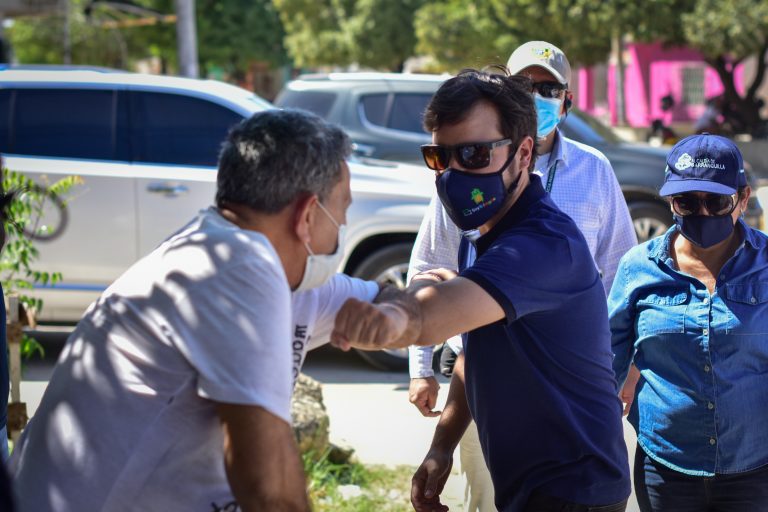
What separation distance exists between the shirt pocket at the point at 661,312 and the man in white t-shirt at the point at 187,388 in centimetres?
159

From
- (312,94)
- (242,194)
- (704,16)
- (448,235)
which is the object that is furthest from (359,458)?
(704,16)

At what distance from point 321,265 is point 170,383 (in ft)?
1.47

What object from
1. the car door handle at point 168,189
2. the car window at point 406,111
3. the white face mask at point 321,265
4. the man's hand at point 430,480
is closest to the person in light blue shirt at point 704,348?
the man's hand at point 430,480

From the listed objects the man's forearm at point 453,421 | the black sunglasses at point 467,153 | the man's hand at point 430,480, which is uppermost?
the black sunglasses at point 467,153

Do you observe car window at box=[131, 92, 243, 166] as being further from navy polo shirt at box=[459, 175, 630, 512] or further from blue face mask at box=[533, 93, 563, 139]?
navy polo shirt at box=[459, 175, 630, 512]

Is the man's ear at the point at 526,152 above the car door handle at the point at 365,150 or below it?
above

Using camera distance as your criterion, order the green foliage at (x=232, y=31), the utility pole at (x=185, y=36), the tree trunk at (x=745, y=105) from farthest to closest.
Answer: the green foliage at (x=232, y=31) → the tree trunk at (x=745, y=105) → the utility pole at (x=185, y=36)

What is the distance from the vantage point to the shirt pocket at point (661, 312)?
3199 mm

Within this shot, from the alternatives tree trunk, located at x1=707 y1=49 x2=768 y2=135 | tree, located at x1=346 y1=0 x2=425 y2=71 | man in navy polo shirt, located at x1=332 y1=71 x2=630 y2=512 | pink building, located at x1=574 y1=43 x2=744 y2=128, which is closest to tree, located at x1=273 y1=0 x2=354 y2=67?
tree, located at x1=346 y1=0 x2=425 y2=71

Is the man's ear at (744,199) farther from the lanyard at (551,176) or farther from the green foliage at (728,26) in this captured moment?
the green foliage at (728,26)

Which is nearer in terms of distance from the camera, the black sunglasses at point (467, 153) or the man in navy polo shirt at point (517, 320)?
the man in navy polo shirt at point (517, 320)

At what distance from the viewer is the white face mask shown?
2.20 meters

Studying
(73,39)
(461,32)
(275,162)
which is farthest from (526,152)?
(73,39)

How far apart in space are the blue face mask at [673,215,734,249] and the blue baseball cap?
9cm
